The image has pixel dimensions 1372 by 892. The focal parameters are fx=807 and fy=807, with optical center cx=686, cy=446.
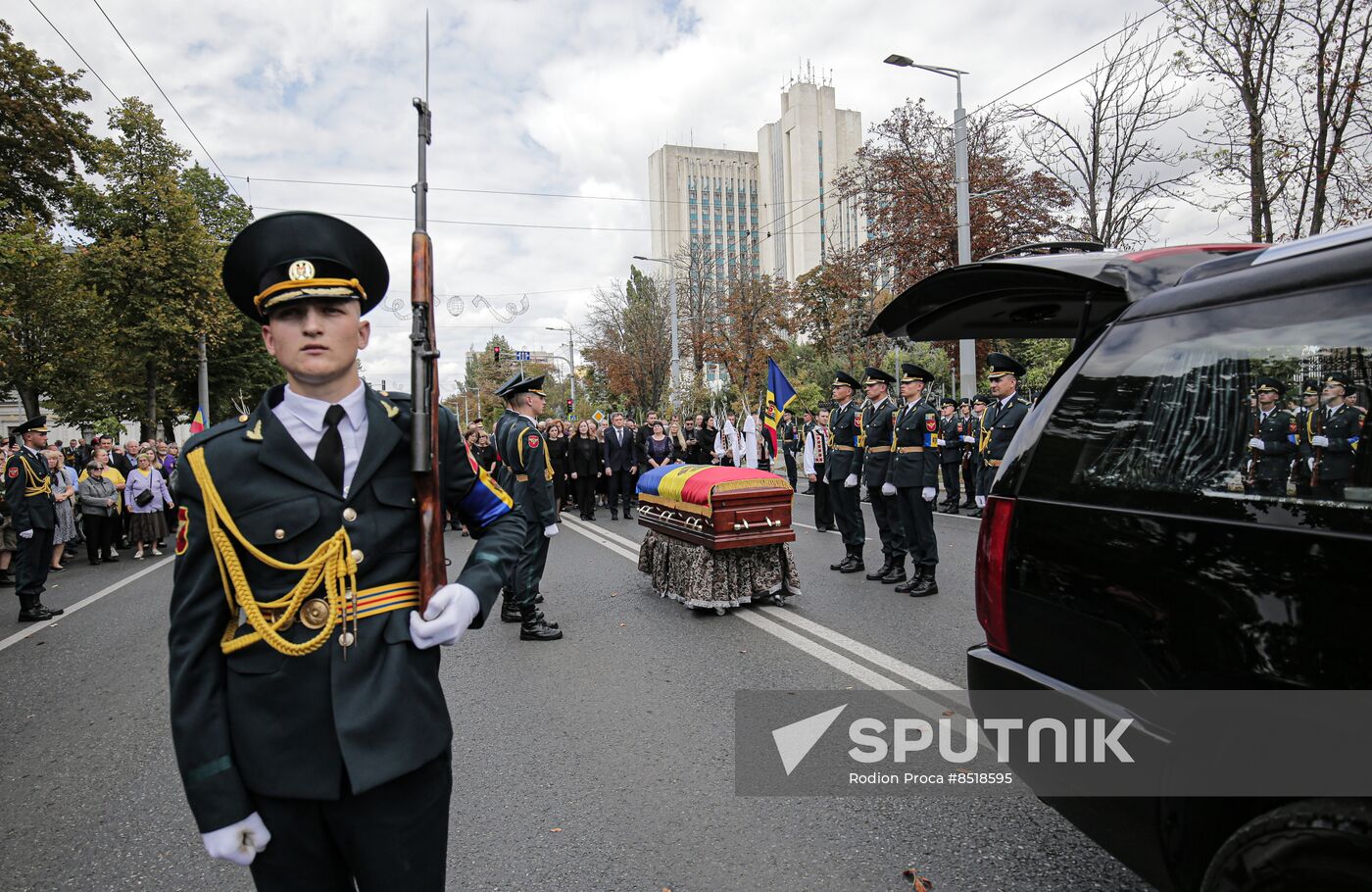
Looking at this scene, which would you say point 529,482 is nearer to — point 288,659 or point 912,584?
point 912,584

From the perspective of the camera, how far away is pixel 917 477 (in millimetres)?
7648

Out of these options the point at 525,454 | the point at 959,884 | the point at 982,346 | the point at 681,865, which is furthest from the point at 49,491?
the point at 982,346

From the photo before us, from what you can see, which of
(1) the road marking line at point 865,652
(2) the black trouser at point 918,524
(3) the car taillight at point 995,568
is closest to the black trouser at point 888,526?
(2) the black trouser at point 918,524

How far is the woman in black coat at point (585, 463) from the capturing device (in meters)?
16.0

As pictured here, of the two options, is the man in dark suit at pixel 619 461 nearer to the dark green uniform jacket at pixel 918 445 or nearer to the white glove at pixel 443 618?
the dark green uniform jacket at pixel 918 445

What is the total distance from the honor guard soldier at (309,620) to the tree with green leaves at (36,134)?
25.3 m

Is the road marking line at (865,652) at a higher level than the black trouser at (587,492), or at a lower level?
lower

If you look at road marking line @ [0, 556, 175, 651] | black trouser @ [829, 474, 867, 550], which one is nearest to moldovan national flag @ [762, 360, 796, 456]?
black trouser @ [829, 474, 867, 550]

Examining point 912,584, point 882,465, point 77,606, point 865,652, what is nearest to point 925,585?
point 912,584

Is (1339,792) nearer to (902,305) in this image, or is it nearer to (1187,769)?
(1187,769)

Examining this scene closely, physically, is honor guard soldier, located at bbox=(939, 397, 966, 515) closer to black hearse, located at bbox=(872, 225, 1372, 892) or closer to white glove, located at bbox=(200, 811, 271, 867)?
black hearse, located at bbox=(872, 225, 1372, 892)

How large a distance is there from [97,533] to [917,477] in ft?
40.3

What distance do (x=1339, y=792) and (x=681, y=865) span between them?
2.11 meters

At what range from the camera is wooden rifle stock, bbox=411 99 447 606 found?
69.7 inches
